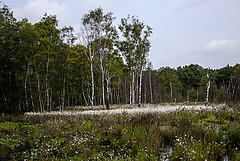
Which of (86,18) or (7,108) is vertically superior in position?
(86,18)

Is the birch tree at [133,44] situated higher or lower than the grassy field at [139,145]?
higher

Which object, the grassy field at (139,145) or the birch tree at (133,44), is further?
the birch tree at (133,44)

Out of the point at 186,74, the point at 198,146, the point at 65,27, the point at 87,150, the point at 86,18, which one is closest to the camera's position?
the point at 198,146

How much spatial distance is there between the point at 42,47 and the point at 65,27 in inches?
296

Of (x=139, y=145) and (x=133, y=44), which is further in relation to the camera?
(x=133, y=44)

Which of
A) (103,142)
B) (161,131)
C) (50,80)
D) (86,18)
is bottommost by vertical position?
(103,142)

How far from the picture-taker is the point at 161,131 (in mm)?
7309

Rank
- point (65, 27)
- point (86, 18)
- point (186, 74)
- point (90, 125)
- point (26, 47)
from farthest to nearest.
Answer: point (186, 74) → point (65, 27) → point (86, 18) → point (26, 47) → point (90, 125)

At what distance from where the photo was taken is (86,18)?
849 inches

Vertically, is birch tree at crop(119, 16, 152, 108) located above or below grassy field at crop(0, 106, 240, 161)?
above

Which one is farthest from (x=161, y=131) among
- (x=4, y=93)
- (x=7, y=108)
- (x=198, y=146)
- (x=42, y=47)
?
(x=4, y=93)

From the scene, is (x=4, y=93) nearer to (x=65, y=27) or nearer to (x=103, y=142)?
(x=65, y=27)

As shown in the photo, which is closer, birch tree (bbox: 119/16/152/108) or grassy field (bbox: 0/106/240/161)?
grassy field (bbox: 0/106/240/161)

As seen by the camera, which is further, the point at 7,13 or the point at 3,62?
the point at 7,13
